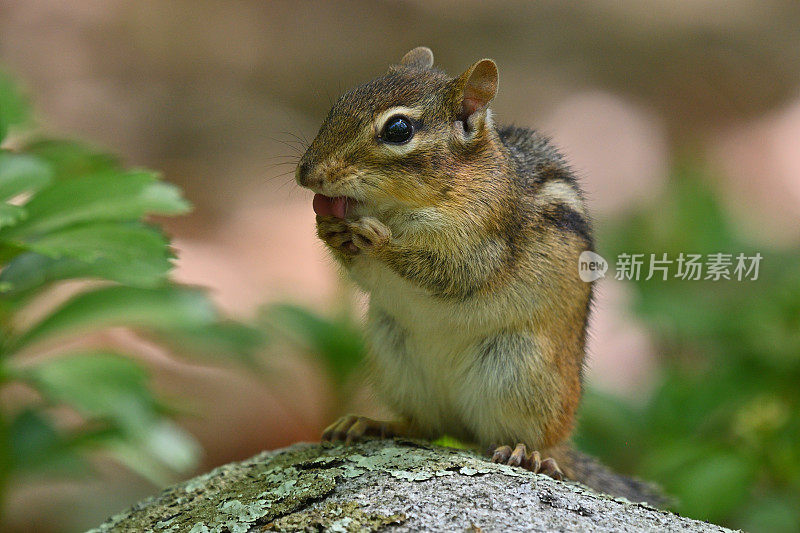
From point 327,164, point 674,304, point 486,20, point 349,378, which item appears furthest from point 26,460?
point 486,20

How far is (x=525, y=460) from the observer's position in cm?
226

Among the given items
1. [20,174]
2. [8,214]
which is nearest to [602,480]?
[8,214]

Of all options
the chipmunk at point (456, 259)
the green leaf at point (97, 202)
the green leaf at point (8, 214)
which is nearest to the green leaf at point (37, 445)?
the green leaf at point (97, 202)

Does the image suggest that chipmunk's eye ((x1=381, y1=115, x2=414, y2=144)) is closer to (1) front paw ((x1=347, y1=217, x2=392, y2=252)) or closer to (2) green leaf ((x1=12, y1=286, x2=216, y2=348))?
(1) front paw ((x1=347, y1=217, x2=392, y2=252))

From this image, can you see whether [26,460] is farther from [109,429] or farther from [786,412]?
[786,412]

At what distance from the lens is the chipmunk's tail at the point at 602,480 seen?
2.48 m

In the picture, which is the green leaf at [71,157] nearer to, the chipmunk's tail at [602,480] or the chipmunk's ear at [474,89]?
the chipmunk's ear at [474,89]

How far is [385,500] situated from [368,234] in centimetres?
61

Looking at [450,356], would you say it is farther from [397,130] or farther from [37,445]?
[37,445]

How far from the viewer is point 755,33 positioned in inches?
325

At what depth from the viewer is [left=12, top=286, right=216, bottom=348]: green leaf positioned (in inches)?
119

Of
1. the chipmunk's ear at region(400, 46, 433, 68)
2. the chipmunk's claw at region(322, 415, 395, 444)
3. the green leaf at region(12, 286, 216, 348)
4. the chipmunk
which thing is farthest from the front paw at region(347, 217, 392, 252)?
the green leaf at region(12, 286, 216, 348)

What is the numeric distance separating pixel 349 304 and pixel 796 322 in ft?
5.89

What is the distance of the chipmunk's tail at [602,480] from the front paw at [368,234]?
77cm
